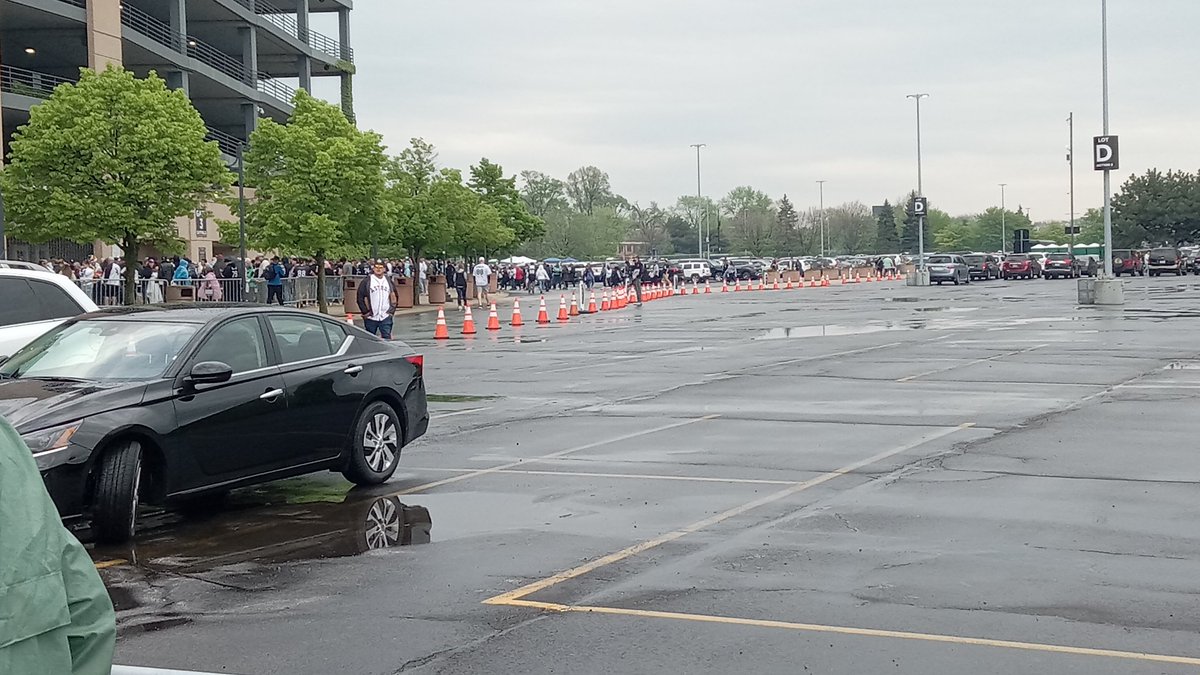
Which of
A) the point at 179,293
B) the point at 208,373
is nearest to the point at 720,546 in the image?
the point at 208,373

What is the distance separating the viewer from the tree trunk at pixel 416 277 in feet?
177

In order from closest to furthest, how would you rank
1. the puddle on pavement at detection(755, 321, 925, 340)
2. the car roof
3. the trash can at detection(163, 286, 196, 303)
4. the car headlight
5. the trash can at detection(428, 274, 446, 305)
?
the car headlight, the car roof, the puddle on pavement at detection(755, 321, 925, 340), the trash can at detection(163, 286, 196, 303), the trash can at detection(428, 274, 446, 305)

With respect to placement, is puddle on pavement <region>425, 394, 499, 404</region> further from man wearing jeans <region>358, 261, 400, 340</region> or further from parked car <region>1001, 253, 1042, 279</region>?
parked car <region>1001, 253, 1042, 279</region>

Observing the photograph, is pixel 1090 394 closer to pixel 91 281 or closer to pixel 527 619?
pixel 527 619

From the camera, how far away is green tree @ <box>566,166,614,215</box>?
156250mm

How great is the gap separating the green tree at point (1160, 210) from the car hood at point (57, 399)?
345ft

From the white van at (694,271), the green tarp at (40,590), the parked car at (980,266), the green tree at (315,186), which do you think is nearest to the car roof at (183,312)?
the green tarp at (40,590)

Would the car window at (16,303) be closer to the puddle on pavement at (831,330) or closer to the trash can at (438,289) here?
the puddle on pavement at (831,330)

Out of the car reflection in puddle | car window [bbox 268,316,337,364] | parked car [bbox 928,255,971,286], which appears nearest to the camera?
the car reflection in puddle

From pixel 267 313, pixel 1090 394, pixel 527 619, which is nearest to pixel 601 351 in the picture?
pixel 1090 394

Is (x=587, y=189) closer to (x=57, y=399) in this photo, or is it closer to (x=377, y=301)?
(x=377, y=301)

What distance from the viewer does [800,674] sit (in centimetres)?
568

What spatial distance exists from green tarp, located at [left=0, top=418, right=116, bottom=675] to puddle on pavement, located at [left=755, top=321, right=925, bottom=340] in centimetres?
2634

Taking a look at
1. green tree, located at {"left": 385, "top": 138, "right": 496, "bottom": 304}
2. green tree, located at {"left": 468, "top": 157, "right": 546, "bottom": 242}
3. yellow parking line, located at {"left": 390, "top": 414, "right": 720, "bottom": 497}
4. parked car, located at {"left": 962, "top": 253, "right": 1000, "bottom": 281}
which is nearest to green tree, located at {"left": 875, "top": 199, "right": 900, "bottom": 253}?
parked car, located at {"left": 962, "top": 253, "right": 1000, "bottom": 281}
